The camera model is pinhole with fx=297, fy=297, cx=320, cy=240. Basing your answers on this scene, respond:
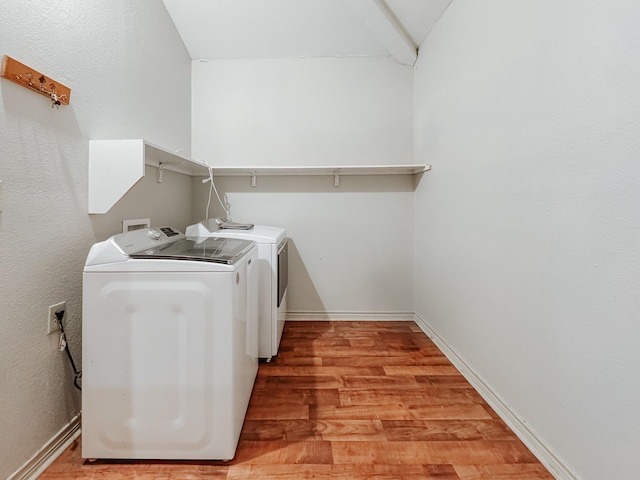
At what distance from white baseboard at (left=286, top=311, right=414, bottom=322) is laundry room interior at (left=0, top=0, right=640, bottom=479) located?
0.01 m

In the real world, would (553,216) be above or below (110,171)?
below

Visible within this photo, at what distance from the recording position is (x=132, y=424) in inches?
44.8

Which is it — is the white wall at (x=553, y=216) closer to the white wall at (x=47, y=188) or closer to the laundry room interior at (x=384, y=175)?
the laundry room interior at (x=384, y=175)

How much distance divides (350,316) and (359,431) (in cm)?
136

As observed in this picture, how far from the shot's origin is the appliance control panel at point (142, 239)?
117 cm

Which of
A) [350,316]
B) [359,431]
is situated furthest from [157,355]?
[350,316]

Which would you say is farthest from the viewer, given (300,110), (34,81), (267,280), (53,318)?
(300,110)

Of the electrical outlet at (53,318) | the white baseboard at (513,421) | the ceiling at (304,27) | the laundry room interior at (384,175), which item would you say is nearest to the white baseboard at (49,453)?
the laundry room interior at (384,175)

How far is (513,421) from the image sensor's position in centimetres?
134

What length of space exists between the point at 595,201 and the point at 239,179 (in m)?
2.34

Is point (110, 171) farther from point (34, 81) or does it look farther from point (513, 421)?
point (513, 421)

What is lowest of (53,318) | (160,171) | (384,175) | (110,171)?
(53,318)

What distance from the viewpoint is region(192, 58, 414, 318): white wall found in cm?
258

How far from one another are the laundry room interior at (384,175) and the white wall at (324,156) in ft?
0.06
